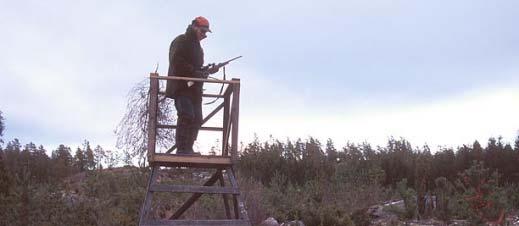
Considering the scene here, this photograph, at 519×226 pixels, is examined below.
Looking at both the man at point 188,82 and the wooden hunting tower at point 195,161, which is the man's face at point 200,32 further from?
the wooden hunting tower at point 195,161

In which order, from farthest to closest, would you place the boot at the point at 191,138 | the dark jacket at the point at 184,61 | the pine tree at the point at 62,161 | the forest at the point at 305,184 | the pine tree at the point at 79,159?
the pine tree at the point at 79,159, the pine tree at the point at 62,161, the forest at the point at 305,184, the boot at the point at 191,138, the dark jacket at the point at 184,61

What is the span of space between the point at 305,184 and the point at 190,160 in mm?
8577

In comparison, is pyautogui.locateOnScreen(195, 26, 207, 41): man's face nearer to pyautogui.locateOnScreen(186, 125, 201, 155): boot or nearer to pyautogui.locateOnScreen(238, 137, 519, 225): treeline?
pyautogui.locateOnScreen(186, 125, 201, 155): boot

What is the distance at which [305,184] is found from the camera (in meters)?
15.5

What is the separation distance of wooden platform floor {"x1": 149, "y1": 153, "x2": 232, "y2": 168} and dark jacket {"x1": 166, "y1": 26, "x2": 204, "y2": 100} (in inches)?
26.5

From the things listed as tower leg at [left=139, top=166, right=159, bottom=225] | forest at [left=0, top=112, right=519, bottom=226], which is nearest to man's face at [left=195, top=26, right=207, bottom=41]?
tower leg at [left=139, top=166, right=159, bottom=225]

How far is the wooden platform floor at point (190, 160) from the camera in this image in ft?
23.5

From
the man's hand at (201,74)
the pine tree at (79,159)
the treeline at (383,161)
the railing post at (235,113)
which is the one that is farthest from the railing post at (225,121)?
the pine tree at (79,159)

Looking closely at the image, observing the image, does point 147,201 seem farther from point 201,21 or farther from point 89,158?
point 89,158

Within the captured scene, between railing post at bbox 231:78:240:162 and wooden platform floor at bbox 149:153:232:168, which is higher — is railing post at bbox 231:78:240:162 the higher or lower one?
the higher one

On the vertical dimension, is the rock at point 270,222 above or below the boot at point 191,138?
below

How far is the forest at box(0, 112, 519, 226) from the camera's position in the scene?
10438 mm

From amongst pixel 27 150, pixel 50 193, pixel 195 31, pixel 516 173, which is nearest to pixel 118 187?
pixel 50 193

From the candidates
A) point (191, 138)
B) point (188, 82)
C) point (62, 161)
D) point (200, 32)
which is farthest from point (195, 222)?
point (62, 161)
